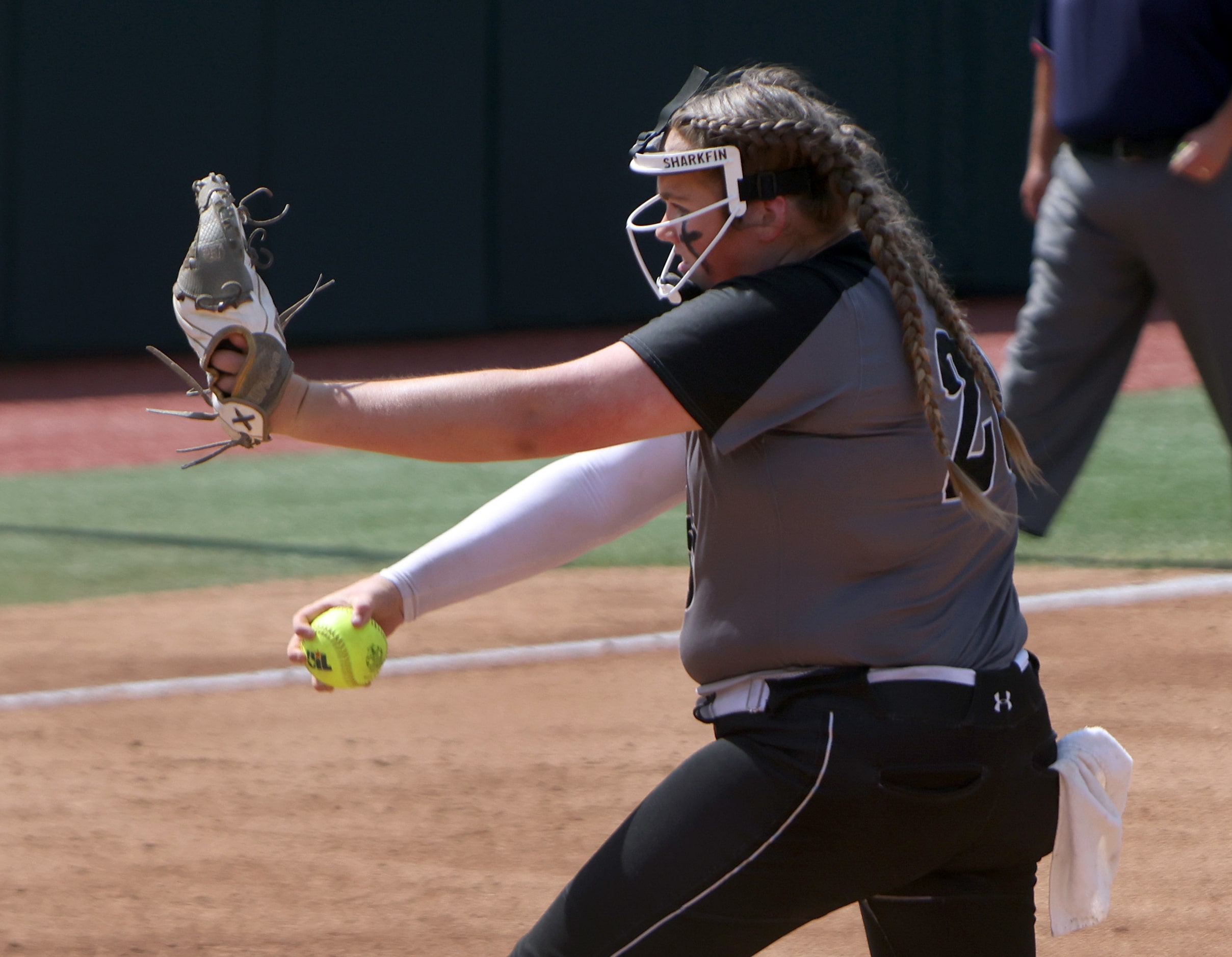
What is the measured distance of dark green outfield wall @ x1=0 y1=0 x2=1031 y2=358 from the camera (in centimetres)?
1199

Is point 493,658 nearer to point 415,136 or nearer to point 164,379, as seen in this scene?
point 164,379

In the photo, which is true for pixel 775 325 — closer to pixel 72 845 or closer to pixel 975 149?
pixel 72 845

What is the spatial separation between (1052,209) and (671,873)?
4.17 metres

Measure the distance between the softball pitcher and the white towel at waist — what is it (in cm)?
5

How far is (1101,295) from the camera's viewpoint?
5805 millimetres

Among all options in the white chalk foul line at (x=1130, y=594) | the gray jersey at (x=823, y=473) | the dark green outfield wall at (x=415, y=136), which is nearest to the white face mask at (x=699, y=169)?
the gray jersey at (x=823, y=473)

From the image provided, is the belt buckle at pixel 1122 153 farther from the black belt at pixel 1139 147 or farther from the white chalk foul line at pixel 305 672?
the white chalk foul line at pixel 305 672

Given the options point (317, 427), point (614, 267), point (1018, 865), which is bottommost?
point (614, 267)

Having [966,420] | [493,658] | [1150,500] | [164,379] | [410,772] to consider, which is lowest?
[164,379]

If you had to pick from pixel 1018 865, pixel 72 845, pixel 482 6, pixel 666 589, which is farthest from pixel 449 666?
pixel 482 6

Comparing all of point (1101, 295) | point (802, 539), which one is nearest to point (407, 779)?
point (802, 539)

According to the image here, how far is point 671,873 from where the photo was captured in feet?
7.46

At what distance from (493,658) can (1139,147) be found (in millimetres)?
2639

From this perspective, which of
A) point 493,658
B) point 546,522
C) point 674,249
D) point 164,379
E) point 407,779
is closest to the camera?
point 674,249
